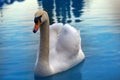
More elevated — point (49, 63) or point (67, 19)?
point (49, 63)

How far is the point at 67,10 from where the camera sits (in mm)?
10500

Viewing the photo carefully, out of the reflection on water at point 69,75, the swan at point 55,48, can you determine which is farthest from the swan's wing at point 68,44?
the reflection on water at point 69,75

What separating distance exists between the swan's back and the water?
0.33 feet

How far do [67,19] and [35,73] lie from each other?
4114mm

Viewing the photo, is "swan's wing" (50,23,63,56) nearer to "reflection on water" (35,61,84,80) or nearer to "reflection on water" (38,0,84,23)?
"reflection on water" (35,61,84,80)

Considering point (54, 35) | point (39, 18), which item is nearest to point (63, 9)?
point (54, 35)

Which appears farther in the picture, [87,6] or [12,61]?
[87,6]

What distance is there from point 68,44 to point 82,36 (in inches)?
66.8

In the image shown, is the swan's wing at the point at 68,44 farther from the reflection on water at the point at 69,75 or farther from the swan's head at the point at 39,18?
the swan's head at the point at 39,18

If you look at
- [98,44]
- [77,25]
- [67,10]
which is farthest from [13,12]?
[98,44]

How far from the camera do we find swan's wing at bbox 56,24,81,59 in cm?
516

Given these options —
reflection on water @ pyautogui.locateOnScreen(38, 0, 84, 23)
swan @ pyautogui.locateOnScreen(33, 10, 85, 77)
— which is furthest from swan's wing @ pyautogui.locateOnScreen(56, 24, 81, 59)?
reflection on water @ pyautogui.locateOnScreen(38, 0, 84, 23)

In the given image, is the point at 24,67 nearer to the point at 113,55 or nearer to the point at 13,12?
the point at 113,55

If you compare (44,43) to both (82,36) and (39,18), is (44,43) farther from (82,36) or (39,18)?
(82,36)
